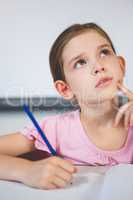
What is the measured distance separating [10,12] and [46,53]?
0.29ft

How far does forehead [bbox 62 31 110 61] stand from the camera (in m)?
0.50

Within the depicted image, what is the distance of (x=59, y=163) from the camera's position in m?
0.44

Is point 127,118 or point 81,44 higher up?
point 81,44

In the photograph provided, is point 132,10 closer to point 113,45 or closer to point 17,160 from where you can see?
point 113,45

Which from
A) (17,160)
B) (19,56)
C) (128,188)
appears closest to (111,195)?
(128,188)

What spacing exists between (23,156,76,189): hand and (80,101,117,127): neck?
Result: 0.10 meters

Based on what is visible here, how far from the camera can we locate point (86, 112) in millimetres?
530

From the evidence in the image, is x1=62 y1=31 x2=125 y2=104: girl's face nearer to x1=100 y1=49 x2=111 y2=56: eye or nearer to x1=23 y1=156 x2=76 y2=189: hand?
x1=100 y1=49 x2=111 y2=56: eye

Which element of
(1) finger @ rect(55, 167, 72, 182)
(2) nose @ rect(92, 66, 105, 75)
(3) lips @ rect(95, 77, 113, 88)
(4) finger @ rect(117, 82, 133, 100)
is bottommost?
(1) finger @ rect(55, 167, 72, 182)

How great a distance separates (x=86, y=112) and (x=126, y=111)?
61 millimetres

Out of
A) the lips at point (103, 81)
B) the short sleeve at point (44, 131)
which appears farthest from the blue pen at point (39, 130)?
the lips at point (103, 81)

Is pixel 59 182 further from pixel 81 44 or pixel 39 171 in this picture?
pixel 81 44

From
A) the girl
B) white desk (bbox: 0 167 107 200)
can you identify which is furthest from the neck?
white desk (bbox: 0 167 107 200)

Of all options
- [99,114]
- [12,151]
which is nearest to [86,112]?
[99,114]
